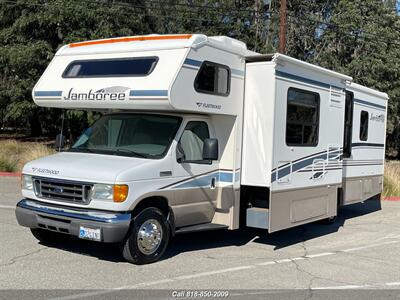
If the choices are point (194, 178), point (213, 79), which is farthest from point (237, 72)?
point (194, 178)

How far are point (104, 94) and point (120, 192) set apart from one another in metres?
1.58

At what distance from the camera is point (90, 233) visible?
6.73 meters

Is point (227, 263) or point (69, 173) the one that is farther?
point (227, 263)

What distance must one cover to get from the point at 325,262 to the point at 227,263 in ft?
4.88

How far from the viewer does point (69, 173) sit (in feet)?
22.9

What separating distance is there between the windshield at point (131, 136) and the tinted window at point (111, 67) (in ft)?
2.32

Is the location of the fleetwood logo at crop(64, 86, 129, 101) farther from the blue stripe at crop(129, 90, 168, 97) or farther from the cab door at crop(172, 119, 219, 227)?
the cab door at crop(172, 119, 219, 227)

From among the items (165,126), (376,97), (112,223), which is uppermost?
(376,97)

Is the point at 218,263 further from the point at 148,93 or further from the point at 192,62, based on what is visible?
the point at 192,62

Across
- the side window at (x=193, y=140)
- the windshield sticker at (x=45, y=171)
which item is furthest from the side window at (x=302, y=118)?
the windshield sticker at (x=45, y=171)

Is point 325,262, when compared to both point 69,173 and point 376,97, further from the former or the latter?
point 376,97

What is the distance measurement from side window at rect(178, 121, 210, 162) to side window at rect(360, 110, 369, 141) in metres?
5.20

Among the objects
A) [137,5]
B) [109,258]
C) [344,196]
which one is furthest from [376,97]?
[137,5]

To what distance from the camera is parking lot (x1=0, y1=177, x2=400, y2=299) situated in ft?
20.9
